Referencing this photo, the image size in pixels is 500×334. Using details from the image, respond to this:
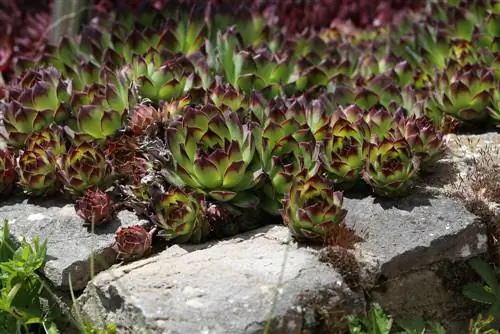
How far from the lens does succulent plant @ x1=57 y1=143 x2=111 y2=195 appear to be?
3.26 meters

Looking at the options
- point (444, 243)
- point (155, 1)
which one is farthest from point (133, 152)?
point (155, 1)

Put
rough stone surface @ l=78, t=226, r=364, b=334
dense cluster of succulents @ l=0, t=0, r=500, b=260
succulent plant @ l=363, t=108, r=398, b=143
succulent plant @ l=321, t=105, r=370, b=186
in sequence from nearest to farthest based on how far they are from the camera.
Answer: rough stone surface @ l=78, t=226, r=364, b=334 → dense cluster of succulents @ l=0, t=0, r=500, b=260 → succulent plant @ l=321, t=105, r=370, b=186 → succulent plant @ l=363, t=108, r=398, b=143

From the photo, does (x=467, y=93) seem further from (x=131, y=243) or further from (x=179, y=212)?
(x=131, y=243)

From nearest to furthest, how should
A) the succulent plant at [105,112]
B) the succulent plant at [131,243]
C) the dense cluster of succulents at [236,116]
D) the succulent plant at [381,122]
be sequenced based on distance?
the succulent plant at [131,243]
the dense cluster of succulents at [236,116]
the succulent plant at [381,122]
the succulent plant at [105,112]

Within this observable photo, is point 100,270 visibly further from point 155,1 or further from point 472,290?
point 155,1

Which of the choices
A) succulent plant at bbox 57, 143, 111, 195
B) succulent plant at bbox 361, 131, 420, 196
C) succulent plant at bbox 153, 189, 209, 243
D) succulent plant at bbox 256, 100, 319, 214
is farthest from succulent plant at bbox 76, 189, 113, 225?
succulent plant at bbox 361, 131, 420, 196

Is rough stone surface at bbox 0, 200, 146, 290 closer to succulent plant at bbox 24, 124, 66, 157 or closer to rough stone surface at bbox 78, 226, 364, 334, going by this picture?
rough stone surface at bbox 78, 226, 364, 334

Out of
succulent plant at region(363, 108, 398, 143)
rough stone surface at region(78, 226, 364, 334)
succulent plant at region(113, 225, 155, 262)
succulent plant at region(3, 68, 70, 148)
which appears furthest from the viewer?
succulent plant at region(3, 68, 70, 148)

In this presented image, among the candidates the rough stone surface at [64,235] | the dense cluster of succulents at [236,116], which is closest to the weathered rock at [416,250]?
the dense cluster of succulents at [236,116]

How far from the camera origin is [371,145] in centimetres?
316

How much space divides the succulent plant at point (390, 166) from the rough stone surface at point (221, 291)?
424 mm

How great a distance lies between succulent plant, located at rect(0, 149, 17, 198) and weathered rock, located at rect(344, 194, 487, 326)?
1.37 metres

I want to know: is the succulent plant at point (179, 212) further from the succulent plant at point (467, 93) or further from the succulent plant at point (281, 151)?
the succulent plant at point (467, 93)

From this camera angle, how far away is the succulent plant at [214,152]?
10.0ft
